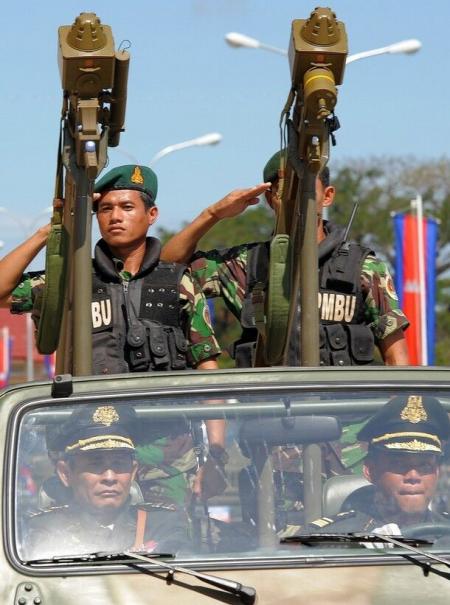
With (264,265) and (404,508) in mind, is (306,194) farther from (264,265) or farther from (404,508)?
(404,508)

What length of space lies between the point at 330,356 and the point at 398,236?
14.0m

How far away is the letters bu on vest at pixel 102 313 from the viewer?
610cm

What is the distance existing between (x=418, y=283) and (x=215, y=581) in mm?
15833

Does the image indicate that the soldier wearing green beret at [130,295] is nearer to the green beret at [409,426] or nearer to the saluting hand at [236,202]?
the saluting hand at [236,202]

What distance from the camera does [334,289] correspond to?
20.5 ft

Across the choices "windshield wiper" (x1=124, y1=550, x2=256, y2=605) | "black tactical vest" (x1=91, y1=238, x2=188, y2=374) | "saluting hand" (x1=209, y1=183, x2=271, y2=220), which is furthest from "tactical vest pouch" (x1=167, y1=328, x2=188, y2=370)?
"windshield wiper" (x1=124, y1=550, x2=256, y2=605)

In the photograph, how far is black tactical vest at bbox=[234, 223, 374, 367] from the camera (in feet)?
20.3

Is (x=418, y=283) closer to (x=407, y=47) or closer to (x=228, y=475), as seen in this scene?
(x=407, y=47)

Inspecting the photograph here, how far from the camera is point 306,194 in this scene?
17.1ft

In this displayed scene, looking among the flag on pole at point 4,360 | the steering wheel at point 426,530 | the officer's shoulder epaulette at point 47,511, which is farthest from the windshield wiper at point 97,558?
the flag on pole at point 4,360

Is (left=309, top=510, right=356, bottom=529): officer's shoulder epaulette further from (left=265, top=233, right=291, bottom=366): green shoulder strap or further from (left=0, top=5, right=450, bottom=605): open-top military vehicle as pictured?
(left=265, top=233, right=291, bottom=366): green shoulder strap

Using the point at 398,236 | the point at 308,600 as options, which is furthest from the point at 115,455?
the point at 398,236

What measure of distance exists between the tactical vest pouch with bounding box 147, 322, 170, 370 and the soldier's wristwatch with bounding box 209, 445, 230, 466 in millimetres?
1811

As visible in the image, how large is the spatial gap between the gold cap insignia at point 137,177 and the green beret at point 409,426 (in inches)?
94.1
